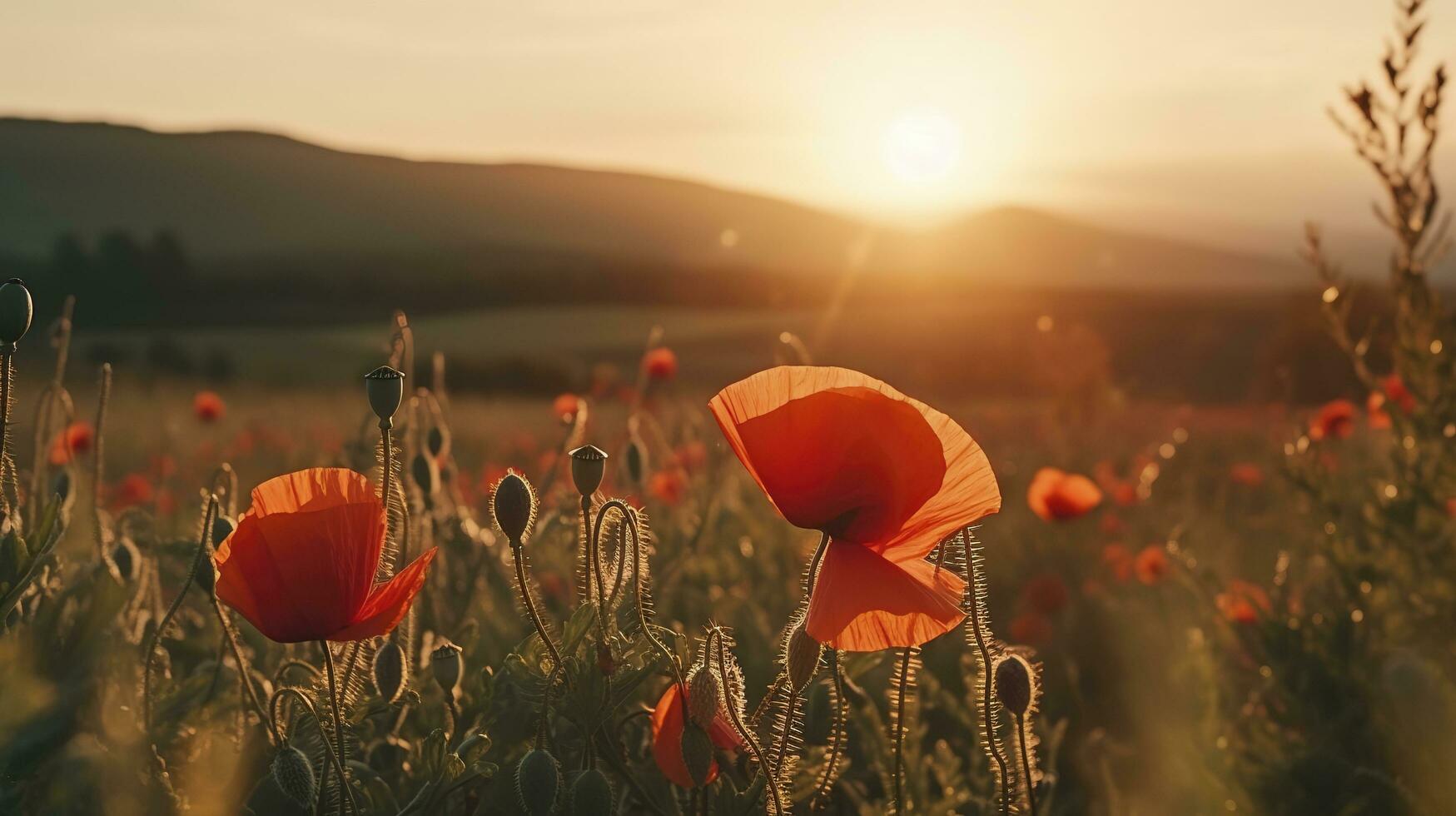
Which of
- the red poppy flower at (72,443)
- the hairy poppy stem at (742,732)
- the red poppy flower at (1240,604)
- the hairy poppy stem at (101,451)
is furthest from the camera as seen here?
the red poppy flower at (1240,604)

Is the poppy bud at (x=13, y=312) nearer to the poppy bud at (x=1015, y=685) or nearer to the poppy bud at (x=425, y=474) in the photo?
the poppy bud at (x=425, y=474)

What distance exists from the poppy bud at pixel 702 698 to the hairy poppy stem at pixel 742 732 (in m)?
0.02

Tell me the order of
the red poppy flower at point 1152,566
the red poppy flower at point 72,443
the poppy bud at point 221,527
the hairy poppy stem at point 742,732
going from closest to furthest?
1. the hairy poppy stem at point 742,732
2. the poppy bud at point 221,527
3. the red poppy flower at point 72,443
4. the red poppy flower at point 1152,566

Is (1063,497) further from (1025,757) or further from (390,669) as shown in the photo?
(390,669)

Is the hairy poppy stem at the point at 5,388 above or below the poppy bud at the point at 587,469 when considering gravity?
above

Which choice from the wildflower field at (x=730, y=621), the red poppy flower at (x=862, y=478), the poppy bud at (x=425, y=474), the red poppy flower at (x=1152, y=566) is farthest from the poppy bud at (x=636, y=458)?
the red poppy flower at (x=1152, y=566)

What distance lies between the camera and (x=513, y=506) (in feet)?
4.36

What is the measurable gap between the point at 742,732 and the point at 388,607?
14.9 inches

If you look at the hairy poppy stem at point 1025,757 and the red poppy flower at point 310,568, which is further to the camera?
the hairy poppy stem at point 1025,757

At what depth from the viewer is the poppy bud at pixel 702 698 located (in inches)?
48.6

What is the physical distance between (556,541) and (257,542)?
6.02ft

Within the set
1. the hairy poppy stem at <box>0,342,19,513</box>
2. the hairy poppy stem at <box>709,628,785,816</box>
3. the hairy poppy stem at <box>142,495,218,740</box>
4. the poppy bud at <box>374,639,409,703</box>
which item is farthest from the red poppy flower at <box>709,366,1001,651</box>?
the hairy poppy stem at <box>0,342,19,513</box>

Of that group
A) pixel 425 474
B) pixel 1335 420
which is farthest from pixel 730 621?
pixel 1335 420

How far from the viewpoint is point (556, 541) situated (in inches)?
120
